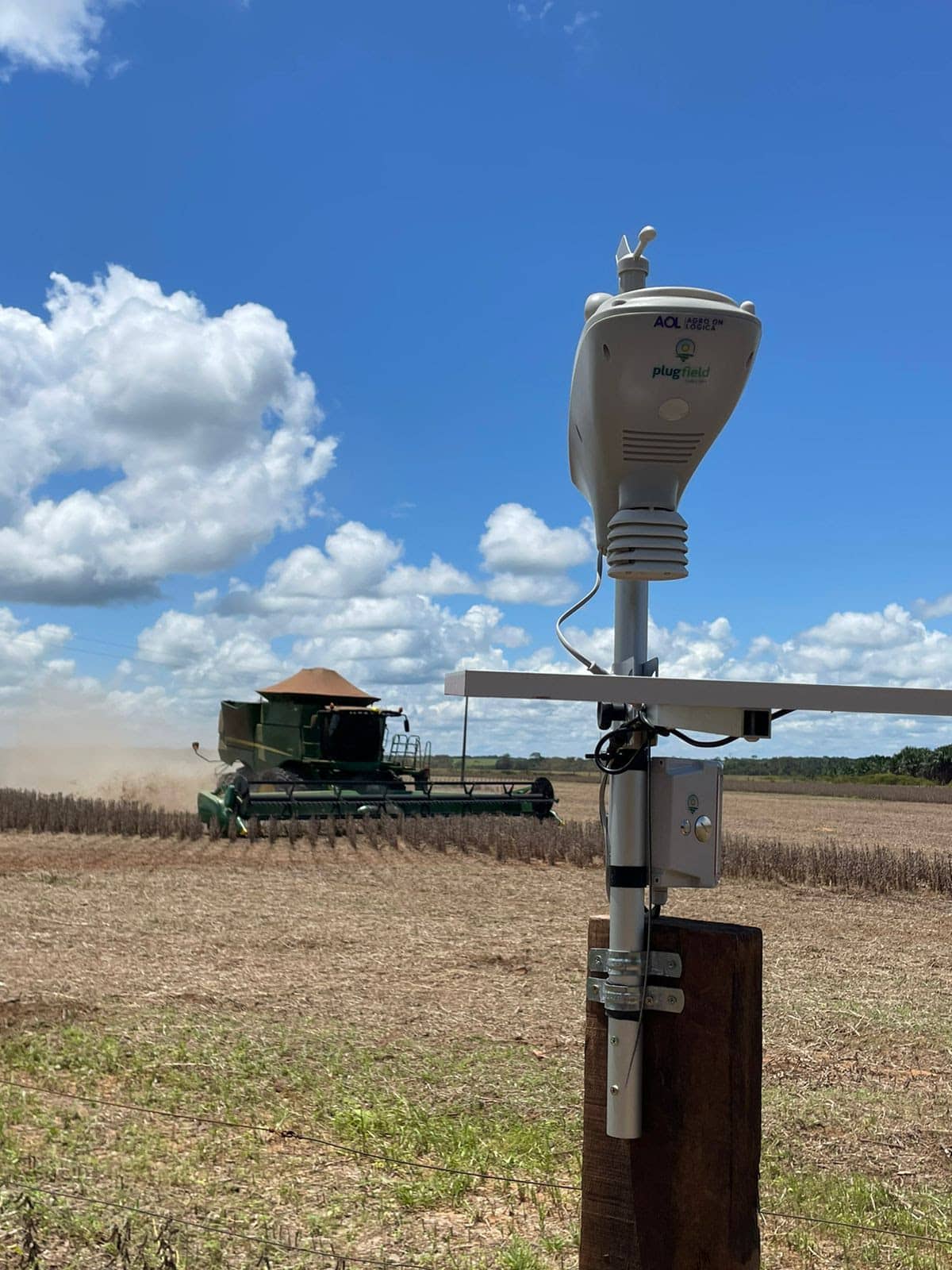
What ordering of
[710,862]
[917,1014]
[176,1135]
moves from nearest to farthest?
[710,862] → [176,1135] → [917,1014]

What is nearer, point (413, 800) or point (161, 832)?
point (161, 832)

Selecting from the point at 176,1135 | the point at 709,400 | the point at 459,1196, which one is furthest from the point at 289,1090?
the point at 709,400

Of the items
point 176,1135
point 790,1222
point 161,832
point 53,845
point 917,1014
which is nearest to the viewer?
point 790,1222

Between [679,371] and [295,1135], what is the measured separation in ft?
10.6

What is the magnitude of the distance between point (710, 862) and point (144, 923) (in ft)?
24.7

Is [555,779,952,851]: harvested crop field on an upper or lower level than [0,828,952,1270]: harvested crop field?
upper

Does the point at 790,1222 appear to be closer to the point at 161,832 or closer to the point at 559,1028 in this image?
the point at 559,1028

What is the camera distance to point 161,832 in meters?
15.8

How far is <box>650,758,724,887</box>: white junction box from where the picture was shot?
2361 mm

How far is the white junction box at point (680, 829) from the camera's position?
236 centimetres

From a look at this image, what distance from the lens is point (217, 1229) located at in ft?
10.9

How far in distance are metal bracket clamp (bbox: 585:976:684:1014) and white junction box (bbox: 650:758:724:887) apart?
219mm

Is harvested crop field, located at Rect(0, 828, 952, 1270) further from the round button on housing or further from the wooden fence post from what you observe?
the round button on housing

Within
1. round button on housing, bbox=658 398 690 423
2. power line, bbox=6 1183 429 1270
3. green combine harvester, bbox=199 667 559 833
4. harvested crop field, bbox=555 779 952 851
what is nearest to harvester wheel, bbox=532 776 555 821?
green combine harvester, bbox=199 667 559 833
